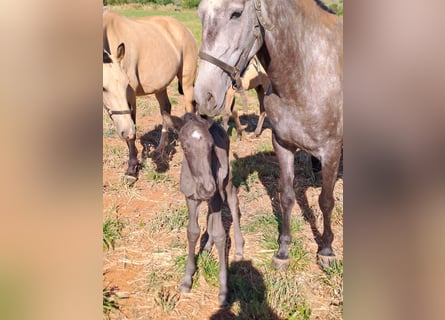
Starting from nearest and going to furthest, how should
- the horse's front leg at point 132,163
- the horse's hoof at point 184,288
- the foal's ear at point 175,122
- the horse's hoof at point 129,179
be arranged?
the foal's ear at point 175,122 → the horse's hoof at point 184,288 → the horse's hoof at point 129,179 → the horse's front leg at point 132,163

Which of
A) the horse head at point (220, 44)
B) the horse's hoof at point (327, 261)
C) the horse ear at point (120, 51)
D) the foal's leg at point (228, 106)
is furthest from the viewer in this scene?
the foal's leg at point (228, 106)

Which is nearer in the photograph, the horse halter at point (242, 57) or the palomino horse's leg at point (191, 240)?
the horse halter at point (242, 57)

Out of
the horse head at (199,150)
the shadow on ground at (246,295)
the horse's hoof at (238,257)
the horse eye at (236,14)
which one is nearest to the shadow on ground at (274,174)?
the horse's hoof at (238,257)

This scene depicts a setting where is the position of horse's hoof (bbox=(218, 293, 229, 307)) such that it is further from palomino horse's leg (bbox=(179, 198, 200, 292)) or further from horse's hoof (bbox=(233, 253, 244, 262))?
horse's hoof (bbox=(233, 253, 244, 262))

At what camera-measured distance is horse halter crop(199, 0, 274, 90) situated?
7.85ft

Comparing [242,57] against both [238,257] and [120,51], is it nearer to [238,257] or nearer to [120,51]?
[238,257]

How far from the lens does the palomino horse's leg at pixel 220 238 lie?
2920 mm

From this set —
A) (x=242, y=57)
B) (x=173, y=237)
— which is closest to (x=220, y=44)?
(x=242, y=57)

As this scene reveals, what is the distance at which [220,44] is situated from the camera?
7.86 feet

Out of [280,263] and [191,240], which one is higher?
[191,240]

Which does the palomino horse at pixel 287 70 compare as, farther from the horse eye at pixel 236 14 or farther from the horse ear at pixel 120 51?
the horse ear at pixel 120 51

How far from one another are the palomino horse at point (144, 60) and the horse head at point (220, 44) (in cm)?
186

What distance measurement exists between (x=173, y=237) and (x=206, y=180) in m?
Answer: 1.64
